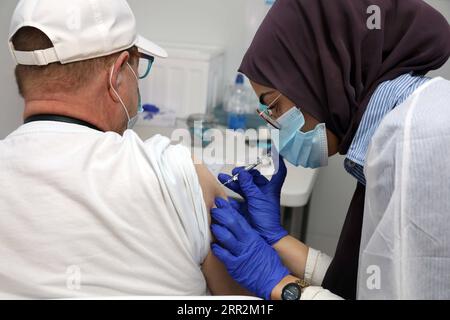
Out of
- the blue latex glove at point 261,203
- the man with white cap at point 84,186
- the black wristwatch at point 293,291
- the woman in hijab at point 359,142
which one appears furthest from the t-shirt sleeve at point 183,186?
the blue latex glove at point 261,203

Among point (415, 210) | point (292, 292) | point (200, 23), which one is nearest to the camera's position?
point (415, 210)

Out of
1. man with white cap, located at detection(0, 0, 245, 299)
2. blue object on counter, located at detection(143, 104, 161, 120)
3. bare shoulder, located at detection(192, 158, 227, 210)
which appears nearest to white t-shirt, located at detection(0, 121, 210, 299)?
man with white cap, located at detection(0, 0, 245, 299)

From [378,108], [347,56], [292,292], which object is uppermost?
[347,56]

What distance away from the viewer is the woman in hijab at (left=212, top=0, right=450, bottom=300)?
82cm

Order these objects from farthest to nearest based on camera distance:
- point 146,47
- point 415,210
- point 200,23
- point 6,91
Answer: point 6,91 < point 200,23 < point 146,47 < point 415,210

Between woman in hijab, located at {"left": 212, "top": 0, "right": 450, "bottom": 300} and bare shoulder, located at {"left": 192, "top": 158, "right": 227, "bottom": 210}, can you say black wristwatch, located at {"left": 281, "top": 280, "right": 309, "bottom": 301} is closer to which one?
woman in hijab, located at {"left": 212, "top": 0, "right": 450, "bottom": 300}

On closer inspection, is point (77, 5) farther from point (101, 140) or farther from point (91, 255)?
point (91, 255)

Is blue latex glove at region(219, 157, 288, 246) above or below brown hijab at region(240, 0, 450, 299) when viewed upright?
below

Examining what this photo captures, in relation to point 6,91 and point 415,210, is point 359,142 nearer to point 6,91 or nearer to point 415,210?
point 415,210

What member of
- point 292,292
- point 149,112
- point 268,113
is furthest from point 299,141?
point 149,112

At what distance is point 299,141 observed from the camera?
1.32 m

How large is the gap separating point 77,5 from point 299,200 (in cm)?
98

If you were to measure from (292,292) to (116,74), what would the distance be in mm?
674
